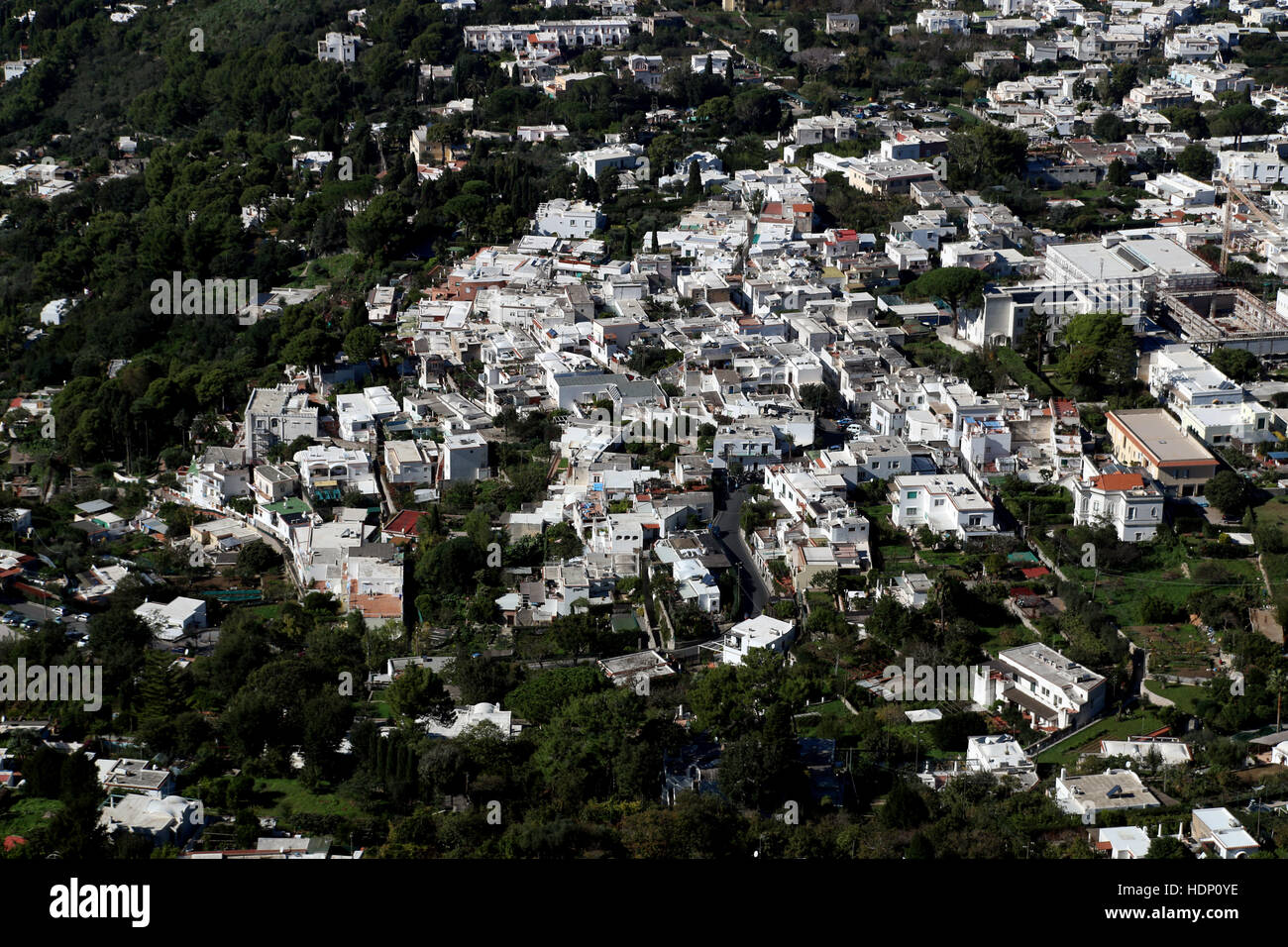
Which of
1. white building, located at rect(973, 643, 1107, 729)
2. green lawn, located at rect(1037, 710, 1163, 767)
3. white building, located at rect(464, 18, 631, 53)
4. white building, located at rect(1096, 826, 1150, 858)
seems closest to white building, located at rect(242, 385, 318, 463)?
white building, located at rect(973, 643, 1107, 729)

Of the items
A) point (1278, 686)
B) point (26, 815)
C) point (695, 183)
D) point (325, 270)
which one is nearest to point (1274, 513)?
point (1278, 686)

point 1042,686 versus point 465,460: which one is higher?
point 465,460

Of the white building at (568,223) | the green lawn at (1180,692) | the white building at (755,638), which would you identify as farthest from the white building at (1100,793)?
the white building at (568,223)

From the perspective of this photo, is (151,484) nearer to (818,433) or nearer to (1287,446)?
(818,433)

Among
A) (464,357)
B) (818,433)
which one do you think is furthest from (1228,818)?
(464,357)

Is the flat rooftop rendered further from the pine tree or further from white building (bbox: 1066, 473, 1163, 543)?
the pine tree

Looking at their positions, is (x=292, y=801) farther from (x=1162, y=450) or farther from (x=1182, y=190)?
(x=1182, y=190)

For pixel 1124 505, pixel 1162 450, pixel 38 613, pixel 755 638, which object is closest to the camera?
pixel 755 638
